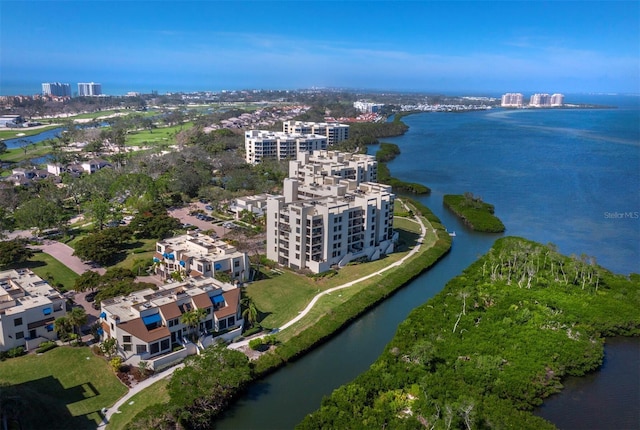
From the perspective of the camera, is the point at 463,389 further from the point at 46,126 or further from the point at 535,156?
the point at 46,126

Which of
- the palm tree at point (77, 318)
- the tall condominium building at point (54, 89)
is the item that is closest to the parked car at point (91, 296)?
the palm tree at point (77, 318)

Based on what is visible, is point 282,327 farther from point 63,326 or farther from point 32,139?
point 32,139

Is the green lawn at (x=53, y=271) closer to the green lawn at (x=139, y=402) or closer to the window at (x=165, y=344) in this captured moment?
the window at (x=165, y=344)

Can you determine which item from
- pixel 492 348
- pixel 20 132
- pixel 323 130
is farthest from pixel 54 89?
pixel 492 348

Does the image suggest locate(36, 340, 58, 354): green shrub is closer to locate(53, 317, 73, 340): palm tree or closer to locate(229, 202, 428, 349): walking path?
locate(53, 317, 73, 340): palm tree

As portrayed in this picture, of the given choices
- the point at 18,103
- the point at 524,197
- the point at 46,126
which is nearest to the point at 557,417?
the point at 524,197
